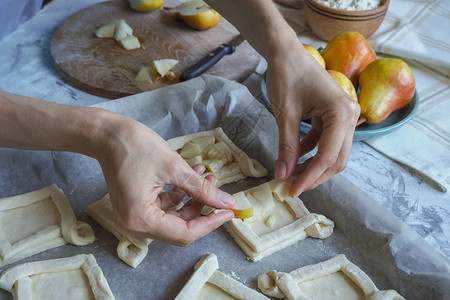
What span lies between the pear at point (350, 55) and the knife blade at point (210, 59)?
56cm

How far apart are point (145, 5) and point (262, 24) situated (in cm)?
131

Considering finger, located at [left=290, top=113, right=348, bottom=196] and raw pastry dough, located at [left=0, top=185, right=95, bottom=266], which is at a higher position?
finger, located at [left=290, top=113, right=348, bottom=196]

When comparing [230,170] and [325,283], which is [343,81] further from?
[325,283]

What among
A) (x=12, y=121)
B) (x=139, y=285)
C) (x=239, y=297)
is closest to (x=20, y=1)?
(x=12, y=121)

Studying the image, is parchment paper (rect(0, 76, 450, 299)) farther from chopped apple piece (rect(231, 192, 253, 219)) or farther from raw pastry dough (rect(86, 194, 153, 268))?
chopped apple piece (rect(231, 192, 253, 219))

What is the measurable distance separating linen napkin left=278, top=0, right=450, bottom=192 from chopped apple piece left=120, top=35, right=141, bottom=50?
97 centimetres

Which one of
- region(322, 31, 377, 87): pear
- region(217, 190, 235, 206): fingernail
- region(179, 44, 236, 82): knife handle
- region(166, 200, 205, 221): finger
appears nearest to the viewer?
region(217, 190, 235, 206): fingernail

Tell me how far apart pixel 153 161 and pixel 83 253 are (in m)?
0.54

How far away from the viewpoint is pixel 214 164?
1.72 m

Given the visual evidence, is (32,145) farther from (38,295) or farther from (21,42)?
(21,42)

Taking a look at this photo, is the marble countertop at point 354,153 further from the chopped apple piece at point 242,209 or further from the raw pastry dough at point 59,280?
the raw pastry dough at point 59,280

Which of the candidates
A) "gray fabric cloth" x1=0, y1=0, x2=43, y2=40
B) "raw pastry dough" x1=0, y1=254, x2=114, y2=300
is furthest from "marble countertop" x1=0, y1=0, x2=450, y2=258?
"raw pastry dough" x1=0, y1=254, x2=114, y2=300

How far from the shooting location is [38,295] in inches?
52.0

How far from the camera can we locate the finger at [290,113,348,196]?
4.23ft
